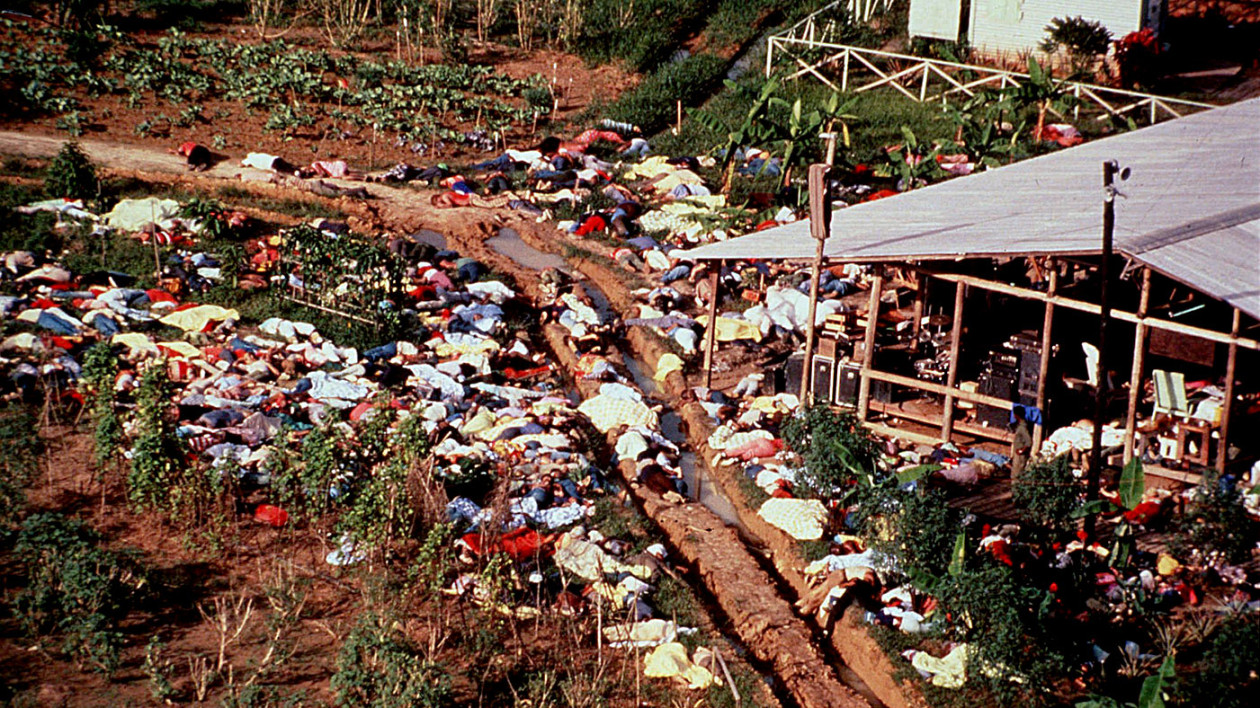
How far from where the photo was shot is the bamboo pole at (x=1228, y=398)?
1011 cm

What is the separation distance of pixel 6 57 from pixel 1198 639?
19122 millimetres

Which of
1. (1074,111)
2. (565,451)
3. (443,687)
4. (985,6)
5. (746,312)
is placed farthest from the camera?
(985,6)

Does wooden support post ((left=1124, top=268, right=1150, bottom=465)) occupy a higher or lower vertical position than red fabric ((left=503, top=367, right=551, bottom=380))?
higher

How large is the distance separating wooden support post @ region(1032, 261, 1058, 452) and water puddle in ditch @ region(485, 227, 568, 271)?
6.82 m

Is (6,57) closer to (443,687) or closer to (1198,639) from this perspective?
(443,687)

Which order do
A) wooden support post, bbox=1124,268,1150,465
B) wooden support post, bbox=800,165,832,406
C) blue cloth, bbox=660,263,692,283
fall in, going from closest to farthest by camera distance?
wooden support post, bbox=1124,268,1150,465 < wooden support post, bbox=800,165,832,406 < blue cloth, bbox=660,263,692,283

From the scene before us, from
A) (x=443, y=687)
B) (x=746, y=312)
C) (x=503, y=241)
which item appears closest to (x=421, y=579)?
(x=443, y=687)

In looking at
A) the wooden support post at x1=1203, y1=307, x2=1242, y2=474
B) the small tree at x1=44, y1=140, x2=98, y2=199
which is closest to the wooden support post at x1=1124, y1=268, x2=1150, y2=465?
the wooden support post at x1=1203, y1=307, x2=1242, y2=474

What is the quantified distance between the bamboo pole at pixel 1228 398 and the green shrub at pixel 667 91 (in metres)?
12.1

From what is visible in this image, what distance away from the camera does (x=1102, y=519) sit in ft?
33.4

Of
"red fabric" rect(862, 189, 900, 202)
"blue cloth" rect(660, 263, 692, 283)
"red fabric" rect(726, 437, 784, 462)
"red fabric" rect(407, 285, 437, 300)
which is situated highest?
"red fabric" rect(862, 189, 900, 202)

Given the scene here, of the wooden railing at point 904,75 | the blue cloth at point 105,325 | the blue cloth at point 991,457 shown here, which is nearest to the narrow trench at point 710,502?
the blue cloth at point 991,457

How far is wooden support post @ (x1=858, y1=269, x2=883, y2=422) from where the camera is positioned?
11.5 m

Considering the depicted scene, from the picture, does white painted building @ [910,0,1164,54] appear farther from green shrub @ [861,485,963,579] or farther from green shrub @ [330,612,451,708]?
green shrub @ [330,612,451,708]
